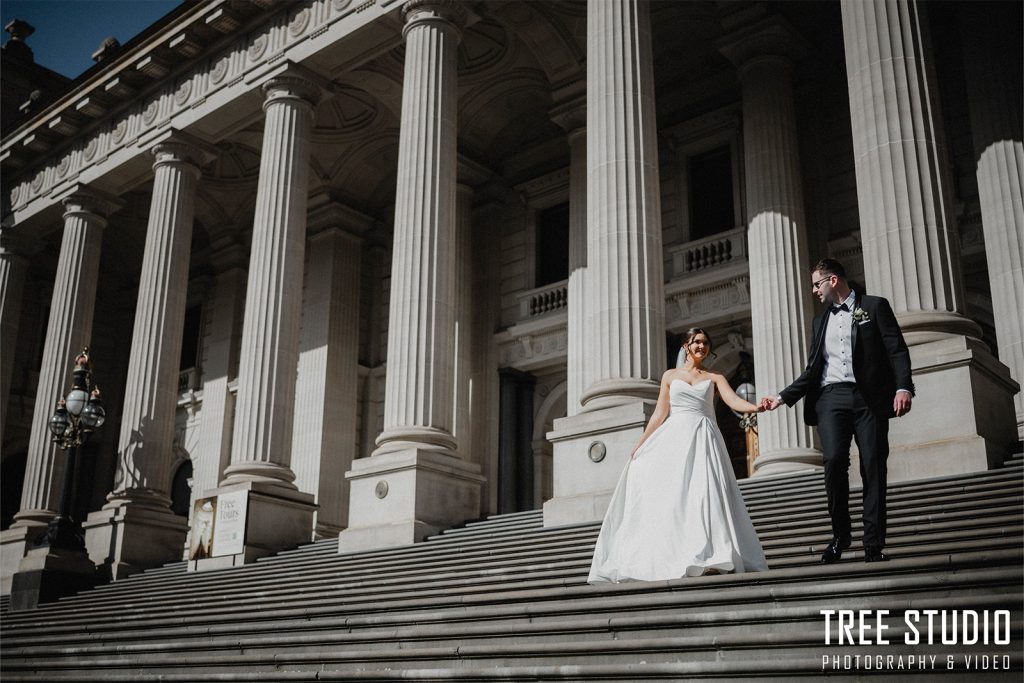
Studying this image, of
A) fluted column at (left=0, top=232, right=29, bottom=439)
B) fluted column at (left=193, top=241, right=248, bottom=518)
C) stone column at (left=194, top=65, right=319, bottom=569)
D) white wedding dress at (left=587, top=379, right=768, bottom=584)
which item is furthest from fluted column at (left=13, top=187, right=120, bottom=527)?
white wedding dress at (left=587, top=379, right=768, bottom=584)

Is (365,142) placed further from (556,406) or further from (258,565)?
(258,565)

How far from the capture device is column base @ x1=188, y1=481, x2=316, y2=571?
56.2 feet

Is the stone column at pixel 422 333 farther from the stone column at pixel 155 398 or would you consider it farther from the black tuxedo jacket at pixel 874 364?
the black tuxedo jacket at pixel 874 364

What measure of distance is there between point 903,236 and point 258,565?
441 inches

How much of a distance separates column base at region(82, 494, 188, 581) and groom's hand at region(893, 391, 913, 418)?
17268 millimetres

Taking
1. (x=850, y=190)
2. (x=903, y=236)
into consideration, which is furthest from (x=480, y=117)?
(x=903, y=236)

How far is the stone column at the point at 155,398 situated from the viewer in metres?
20.0

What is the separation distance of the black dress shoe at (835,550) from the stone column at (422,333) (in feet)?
28.5

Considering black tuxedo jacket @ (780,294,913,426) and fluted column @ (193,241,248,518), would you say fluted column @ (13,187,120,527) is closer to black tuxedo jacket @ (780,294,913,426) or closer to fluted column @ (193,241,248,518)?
fluted column @ (193,241,248,518)

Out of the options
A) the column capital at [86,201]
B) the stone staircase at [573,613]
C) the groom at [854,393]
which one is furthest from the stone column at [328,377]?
the groom at [854,393]

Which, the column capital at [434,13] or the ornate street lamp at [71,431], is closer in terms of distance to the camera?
the column capital at [434,13]

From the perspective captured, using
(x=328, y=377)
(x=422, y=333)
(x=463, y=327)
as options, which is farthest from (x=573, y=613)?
(x=328, y=377)

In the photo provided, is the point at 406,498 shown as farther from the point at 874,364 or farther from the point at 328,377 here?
the point at 328,377

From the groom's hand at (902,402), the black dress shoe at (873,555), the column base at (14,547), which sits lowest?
the black dress shoe at (873,555)
